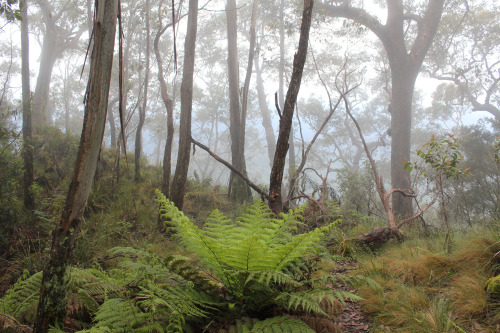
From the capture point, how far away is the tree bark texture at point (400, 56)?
12.1 meters

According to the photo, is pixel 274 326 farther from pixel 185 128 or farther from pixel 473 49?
pixel 473 49

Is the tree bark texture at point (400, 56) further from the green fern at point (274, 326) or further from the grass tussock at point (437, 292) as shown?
the green fern at point (274, 326)

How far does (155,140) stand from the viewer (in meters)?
34.4

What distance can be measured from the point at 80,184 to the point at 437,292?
2.85m

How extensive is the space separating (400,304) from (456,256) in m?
1.05

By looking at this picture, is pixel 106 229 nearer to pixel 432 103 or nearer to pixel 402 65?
pixel 402 65

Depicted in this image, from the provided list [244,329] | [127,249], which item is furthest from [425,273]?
[127,249]

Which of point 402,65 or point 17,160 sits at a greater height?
point 402,65

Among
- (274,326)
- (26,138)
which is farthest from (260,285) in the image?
(26,138)

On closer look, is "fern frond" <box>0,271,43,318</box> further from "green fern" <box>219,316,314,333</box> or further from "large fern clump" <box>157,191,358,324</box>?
"green fern" <box>219,316,314,333</box>

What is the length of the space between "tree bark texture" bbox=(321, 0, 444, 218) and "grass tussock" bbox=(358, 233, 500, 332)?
31.2 ft

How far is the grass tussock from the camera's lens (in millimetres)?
2045

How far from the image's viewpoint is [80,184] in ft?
5.34

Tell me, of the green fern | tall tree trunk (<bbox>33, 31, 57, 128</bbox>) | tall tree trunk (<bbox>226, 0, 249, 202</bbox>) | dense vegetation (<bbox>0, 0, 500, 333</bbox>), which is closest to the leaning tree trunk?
dense vegetation (<bbox>0, 0, 500, 333</bbox>)
